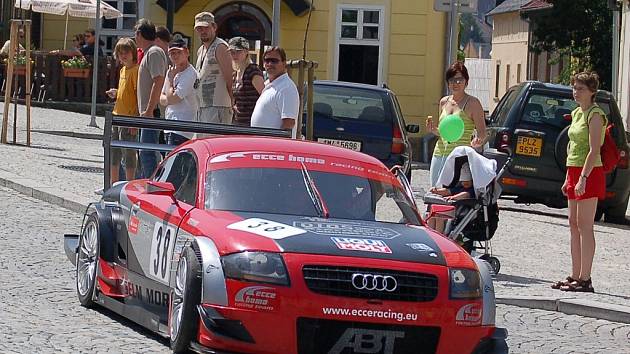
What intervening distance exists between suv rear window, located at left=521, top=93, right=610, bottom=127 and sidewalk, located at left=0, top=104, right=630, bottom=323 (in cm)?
134

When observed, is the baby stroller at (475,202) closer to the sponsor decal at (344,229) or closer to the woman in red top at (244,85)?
the woman in red top at (244,85)

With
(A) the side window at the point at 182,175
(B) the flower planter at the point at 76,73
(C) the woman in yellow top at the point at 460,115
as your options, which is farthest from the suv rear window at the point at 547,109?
(B) the flower planter at the point at 76,73

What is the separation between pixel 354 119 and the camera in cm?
2159

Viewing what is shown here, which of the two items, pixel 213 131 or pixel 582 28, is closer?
pixel 213 131

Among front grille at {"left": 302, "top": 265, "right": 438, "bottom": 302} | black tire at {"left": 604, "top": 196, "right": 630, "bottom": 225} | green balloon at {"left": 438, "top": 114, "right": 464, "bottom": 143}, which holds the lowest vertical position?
black tire at {"left": 604, "top": 196, "right": 630, "bottom": 225}

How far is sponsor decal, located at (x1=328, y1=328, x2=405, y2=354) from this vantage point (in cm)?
820

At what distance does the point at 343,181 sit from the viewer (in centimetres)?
955

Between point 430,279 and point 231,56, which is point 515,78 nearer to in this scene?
point 231,56

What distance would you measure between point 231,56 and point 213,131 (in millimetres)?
4162

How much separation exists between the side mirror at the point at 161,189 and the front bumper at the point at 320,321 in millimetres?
1387

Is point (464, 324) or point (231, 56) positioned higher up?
point (231, 56)

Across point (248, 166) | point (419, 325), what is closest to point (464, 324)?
point (419, 325)

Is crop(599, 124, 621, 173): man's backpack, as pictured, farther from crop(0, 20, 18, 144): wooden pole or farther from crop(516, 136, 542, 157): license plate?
crop(0, 20, 18, 144): wooden pole

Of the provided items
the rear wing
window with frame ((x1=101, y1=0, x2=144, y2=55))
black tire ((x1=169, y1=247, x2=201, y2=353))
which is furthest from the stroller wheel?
window with frame ((x1=101, y1=0, x2=144, y2=55))
